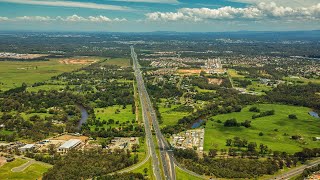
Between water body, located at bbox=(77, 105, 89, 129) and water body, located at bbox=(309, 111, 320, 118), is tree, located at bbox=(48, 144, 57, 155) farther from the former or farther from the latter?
water body, located at bbox=(309, 111, 320, 118)

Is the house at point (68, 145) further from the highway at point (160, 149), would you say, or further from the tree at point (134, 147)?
the highway at point (160, 149)

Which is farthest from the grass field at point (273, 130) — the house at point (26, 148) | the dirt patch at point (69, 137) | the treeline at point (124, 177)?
the house at point (26, 148)

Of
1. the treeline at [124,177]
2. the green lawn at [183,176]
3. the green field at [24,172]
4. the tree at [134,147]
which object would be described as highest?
the tree at [134,147]

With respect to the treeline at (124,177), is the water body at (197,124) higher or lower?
lower

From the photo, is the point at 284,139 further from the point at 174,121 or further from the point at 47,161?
the point at 47,161

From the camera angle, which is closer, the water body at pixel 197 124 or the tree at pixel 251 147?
the tree at pixel 251 147

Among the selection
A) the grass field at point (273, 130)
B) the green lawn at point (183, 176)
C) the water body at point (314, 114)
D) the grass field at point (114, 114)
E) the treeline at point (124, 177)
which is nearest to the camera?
the treeline at point (124, 177)

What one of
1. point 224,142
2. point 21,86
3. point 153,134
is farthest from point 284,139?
point 21,86
